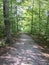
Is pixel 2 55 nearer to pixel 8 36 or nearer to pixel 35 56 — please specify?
pixel 35 56

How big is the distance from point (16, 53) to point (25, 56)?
80 centimetres

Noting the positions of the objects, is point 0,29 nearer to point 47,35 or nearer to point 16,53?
point 47,35

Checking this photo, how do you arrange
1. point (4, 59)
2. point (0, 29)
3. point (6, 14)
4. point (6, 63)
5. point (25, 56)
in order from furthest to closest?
point (0, 29)
point (6, 14)
point (25, 56)
point (4, 59)
point (6, 63)

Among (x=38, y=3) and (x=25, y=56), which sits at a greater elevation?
(x=38, y=3)

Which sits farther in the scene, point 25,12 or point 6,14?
point 25,12

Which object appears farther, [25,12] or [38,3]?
[25,12]

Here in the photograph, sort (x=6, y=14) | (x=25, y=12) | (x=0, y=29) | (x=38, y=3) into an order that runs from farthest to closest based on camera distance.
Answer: (x=25, y=12) → (x=38, y=3) → (x=0, y=29) → (x=6, y=14)

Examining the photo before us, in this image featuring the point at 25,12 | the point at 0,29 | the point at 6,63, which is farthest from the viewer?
the point at 25,12

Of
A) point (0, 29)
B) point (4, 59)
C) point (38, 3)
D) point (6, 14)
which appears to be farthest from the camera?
point (38, 3)

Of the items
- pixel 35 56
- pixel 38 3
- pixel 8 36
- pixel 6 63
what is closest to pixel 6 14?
pixel 8 36

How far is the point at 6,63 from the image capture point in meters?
8.13

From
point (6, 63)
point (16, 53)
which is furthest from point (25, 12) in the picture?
point (6, 63)

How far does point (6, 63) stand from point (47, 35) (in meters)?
7.89

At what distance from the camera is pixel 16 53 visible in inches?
396
